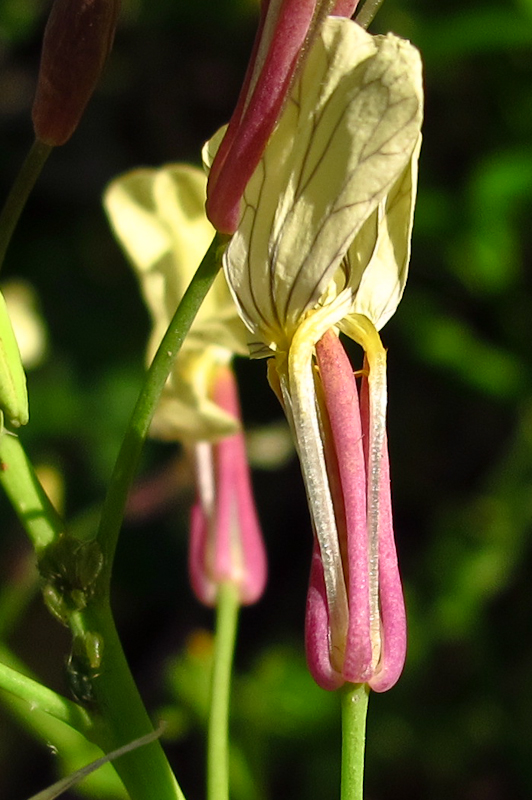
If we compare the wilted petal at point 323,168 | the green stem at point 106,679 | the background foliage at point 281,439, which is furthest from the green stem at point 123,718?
the background foliage at point 281,439

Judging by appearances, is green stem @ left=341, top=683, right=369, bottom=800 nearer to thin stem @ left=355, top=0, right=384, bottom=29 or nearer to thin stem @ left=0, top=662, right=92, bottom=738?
thin stem @ left=0, top=662, right=92, bottom=738

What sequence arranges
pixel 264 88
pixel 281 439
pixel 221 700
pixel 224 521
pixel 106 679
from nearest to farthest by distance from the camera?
1. pixel 264 88
2. pixel 106 679
3. pixel 221 700
4. pixel 224 521
5. pixel 281 439

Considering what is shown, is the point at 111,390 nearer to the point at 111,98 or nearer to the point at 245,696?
the point at 245,696

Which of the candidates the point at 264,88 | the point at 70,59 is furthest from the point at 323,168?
the point at 70,59

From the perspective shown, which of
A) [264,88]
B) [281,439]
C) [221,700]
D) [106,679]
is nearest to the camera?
[264,88]

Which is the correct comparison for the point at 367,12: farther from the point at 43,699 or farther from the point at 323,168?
the point at 43,699
